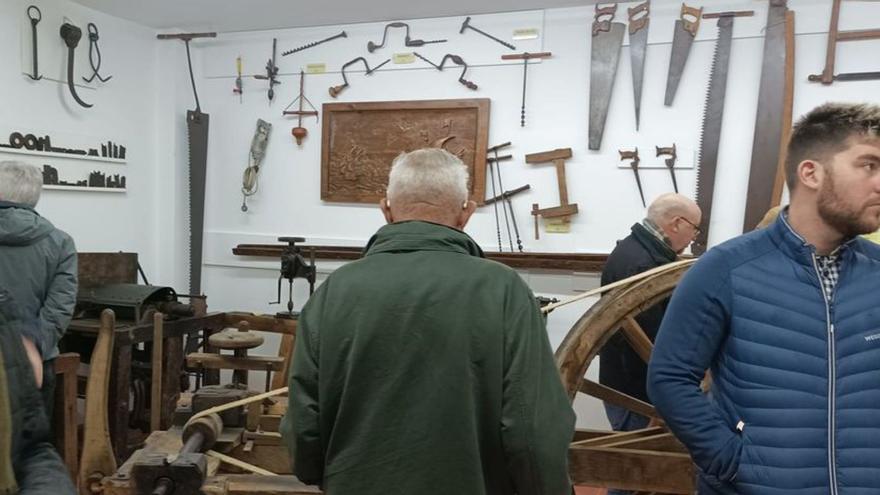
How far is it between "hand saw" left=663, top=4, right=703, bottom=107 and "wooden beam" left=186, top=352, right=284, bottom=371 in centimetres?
296

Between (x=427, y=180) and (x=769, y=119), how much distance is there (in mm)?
3210

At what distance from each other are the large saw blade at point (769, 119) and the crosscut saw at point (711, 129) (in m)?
0.21

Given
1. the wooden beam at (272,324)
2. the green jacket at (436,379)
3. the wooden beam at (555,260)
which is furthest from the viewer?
the wooden beam at (555,260)

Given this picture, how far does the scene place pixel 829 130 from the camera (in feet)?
4.96

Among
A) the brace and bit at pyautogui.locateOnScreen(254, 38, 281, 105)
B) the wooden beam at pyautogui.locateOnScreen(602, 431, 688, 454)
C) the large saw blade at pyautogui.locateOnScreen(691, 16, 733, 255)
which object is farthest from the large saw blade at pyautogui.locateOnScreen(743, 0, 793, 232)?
the brace and bit at pyautogui.locateOnScreen(254, 38, 281, 105)

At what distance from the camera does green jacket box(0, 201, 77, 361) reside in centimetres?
287

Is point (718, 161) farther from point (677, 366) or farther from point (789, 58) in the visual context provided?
point (677, 366)

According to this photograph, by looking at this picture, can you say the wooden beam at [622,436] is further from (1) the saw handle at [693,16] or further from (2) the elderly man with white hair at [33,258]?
(1) the saw handle at [693,16]

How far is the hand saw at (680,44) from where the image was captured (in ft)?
13.6

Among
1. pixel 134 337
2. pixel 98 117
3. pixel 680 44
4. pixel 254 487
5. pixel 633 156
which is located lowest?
pixel 134 337

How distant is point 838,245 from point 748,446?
1.57 feet

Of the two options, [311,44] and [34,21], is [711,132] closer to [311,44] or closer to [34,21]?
[311,44]

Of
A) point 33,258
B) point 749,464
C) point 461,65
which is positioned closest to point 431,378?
point 749,464

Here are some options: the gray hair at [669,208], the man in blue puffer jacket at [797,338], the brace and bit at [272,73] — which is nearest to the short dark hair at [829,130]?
the man in blue puffer jacket at [797,338]
